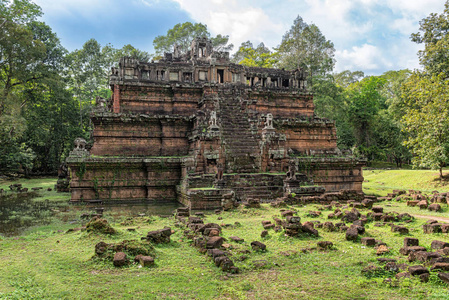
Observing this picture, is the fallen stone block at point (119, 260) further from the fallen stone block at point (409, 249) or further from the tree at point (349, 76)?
the tree at point (349, 76)

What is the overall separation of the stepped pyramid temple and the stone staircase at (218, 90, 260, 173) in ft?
0.18

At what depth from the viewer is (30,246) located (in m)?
7.09

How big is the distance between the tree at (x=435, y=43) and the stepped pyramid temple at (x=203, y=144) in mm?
11412

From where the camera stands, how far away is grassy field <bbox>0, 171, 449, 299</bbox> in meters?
4.48

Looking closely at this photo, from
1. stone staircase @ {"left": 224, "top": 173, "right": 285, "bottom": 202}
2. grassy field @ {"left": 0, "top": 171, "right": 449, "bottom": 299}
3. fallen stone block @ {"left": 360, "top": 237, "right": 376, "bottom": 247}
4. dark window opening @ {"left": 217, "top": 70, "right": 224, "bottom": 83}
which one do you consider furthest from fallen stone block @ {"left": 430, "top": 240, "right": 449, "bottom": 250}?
dark window opening @ {"left": 217, "top": 70, "right": 224, "bottom": 83}

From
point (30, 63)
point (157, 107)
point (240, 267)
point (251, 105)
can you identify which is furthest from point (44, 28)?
point (240, 267)

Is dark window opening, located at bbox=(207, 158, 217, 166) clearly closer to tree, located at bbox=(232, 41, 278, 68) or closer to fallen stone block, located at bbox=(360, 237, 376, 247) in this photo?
fallen stone block, located at bbox=(360, 237, 376, 247)

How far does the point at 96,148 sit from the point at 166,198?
5.15 m

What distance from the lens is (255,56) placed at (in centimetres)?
4922

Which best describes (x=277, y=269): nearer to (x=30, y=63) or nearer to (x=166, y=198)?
(x=166, y=198)

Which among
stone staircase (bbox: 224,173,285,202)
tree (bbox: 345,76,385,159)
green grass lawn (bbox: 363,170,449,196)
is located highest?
tree (bbox: 345,76,385,159)

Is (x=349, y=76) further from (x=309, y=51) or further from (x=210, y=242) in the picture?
(x=210, y=242)

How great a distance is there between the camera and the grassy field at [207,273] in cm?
448

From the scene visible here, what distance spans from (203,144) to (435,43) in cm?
2408
